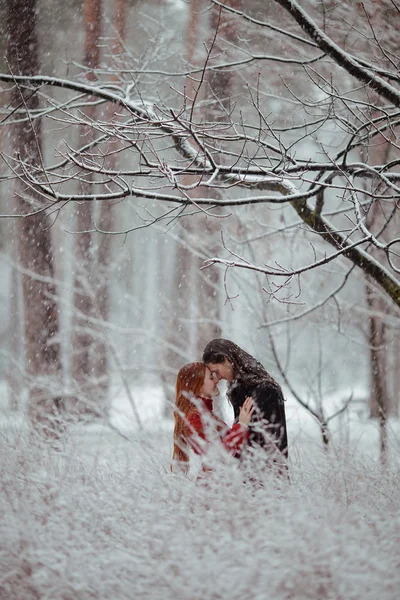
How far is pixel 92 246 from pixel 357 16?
25.7 feet

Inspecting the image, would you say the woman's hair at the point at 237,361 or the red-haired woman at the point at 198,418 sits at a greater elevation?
the woman's hair at the point at 237,361

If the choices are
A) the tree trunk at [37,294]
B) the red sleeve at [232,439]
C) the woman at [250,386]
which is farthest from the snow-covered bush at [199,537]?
the tree trunk at [37,294]

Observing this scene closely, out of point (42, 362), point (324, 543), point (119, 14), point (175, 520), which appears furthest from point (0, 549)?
point (119, 14)

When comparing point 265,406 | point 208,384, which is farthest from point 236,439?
→ point 208,384

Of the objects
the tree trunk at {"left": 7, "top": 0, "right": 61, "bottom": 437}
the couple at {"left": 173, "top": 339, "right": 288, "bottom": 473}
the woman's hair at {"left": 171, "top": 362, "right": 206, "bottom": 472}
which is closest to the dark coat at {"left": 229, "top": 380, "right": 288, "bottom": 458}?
the couple at {"left": 173, "top": 339, "right": 288, "bottom": 473}

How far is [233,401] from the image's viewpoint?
427 centimetres

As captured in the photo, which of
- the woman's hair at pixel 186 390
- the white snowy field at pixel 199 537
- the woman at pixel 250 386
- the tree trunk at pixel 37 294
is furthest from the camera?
the tree trunk at pixel 37 294

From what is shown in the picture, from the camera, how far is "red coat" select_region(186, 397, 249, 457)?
4.02 meters

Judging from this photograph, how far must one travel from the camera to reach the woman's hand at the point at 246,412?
4043 millimetres

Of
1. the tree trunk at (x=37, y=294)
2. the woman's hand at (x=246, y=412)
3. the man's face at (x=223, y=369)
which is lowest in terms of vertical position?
the woman's hand at (x=246, y=412)

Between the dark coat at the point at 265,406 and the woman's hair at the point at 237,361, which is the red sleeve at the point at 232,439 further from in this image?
the woman's hair at the point at 237,361

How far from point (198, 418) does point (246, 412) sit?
0.37 meters

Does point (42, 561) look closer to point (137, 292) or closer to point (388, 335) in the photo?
point (388, 335)

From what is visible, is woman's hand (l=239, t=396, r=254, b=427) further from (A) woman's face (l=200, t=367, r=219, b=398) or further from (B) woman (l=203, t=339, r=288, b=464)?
(A) woman's face (l=200, t=367, r=219, b=398)
